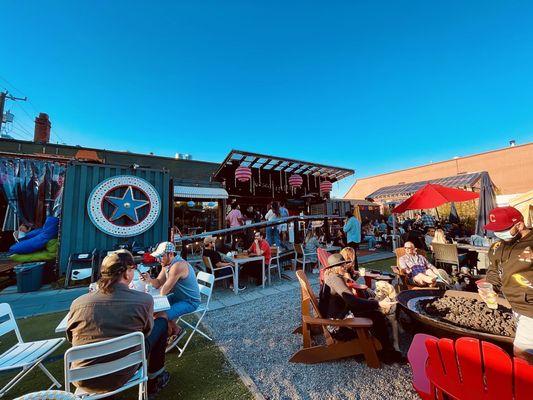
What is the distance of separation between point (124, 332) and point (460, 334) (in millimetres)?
2930

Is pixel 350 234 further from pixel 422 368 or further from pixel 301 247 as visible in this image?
pixel 422 368

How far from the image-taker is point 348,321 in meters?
2.46

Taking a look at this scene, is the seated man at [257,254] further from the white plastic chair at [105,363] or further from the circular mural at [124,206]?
the white plastic chair at [105,363]

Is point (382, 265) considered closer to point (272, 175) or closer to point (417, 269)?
point (417, 269)

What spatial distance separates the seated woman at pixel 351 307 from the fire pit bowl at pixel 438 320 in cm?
29

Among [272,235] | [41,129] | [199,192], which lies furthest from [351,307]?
[41,129]

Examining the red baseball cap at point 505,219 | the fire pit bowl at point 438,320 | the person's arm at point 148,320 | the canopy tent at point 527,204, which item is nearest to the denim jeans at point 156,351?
the person's arm at point 148,320

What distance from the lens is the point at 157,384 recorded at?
7.80 feet

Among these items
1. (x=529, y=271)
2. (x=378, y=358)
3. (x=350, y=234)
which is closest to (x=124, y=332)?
(x=378, y=358)

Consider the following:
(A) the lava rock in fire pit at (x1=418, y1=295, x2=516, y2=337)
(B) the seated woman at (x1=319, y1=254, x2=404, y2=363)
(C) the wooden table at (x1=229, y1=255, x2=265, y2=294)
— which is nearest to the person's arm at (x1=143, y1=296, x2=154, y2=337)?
(B) the seated woman at (x1=319, y1=254, x2=404, y2=363)

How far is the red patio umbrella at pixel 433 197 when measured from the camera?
22.6ft

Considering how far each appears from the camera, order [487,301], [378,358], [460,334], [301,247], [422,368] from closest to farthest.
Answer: [422,368] → [460,334] → [487,301] → [378,358] → [301,247]

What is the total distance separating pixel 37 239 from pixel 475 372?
9436 mm

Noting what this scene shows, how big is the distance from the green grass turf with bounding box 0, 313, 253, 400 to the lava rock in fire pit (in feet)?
7.27
